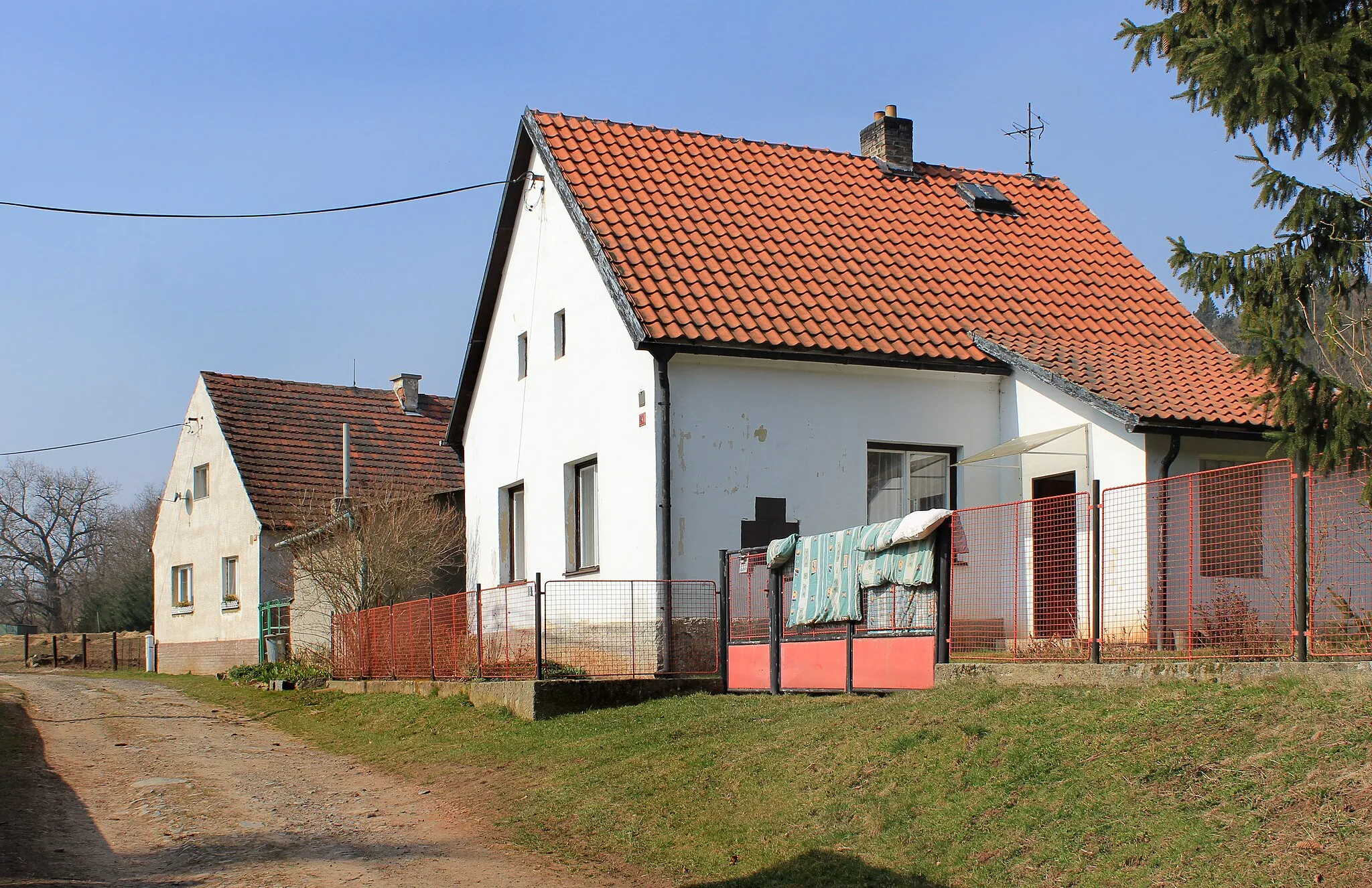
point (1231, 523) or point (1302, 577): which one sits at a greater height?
point (1231, 523)

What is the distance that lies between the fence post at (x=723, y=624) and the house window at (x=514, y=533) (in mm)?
6362

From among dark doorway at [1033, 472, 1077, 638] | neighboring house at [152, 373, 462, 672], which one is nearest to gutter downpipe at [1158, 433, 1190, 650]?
dark doorway at [1033, 472, 1077, 638]

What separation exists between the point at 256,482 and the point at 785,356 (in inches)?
730

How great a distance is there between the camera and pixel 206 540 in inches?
1364

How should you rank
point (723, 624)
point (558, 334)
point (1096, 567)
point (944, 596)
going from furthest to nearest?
point (558, 334) → point (723, 624) → point (944, 596) → point (1096, 567)

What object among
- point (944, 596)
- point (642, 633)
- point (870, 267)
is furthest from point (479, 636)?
point (870, 267)

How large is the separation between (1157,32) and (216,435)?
89.5 feet

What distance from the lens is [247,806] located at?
37.6 feet

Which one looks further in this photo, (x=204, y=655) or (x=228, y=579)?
(x=204, y=655)

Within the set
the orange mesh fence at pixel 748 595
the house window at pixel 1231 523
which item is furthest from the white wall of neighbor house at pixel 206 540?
the house window at pixel 1231 523

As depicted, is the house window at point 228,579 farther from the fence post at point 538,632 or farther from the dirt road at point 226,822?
the fence post at point 538,632

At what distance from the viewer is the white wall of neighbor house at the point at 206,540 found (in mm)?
31797

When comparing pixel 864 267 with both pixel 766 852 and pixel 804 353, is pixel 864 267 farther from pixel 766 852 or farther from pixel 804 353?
pixel 766 852

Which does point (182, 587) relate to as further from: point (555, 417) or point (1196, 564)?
point (1196, 564)
